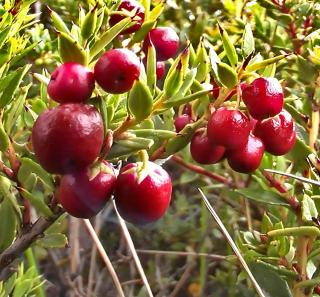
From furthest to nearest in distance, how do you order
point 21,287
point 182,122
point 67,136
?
point 21,287
point 182,122
point 67,136

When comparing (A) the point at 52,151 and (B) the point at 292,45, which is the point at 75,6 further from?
(A) the point at 52,151

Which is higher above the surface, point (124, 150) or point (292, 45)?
Answer: point (124, 150)

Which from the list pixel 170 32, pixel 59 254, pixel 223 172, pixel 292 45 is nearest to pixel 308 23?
pixel 292 45

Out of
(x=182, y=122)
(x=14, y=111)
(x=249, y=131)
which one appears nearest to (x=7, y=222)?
(x=14, y=111)

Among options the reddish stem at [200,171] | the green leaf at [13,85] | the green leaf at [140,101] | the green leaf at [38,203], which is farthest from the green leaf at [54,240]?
the reddish stem at [200,171]

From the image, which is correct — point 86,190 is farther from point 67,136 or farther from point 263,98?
point 263,98

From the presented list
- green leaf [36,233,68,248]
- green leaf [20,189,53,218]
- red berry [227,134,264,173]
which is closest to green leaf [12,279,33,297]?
green leaf [36,233,68,248]
